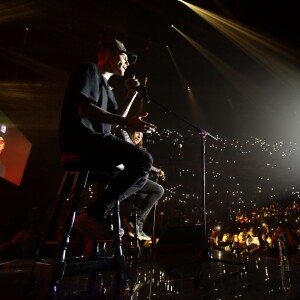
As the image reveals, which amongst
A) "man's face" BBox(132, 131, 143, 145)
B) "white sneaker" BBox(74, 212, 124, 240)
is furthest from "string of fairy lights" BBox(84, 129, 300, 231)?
"white sneaker" BBox(74, 212, 124, 240)

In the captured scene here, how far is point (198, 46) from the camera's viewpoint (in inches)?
394

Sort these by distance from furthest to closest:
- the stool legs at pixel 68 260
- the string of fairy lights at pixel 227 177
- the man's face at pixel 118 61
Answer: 1. the string of fairy lights at pixel 227 177
2. the man's face at pixel 118 61
3. the stool legs at pixel 68 260

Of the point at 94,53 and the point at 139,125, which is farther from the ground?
the point at 94,53

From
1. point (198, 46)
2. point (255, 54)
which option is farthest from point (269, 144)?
point (198, 46)

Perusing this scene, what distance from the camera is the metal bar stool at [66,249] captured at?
1440mm

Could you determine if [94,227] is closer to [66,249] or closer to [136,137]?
[66,249]

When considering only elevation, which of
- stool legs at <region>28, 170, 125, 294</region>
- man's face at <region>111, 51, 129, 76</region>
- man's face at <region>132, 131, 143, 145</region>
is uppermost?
man's face at <region>132, 131, 143, 145</region>

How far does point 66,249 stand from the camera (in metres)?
1.52

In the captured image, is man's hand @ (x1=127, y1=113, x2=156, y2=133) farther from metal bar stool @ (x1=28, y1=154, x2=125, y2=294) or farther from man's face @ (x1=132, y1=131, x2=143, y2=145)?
man's face @ (x1=132, y1=131, x2=143, y2=145)

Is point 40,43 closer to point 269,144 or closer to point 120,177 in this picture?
point 120,177

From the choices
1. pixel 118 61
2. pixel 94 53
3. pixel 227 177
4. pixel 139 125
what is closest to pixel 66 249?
pixel 139 125

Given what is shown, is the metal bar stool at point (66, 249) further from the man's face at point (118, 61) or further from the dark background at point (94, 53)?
the dark background at point (94, 53)

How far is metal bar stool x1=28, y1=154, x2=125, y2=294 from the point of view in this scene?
144cm

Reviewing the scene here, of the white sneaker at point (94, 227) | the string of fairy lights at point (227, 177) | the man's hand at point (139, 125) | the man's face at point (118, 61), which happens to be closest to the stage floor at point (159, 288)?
the white sneaker at point (94, 227)
